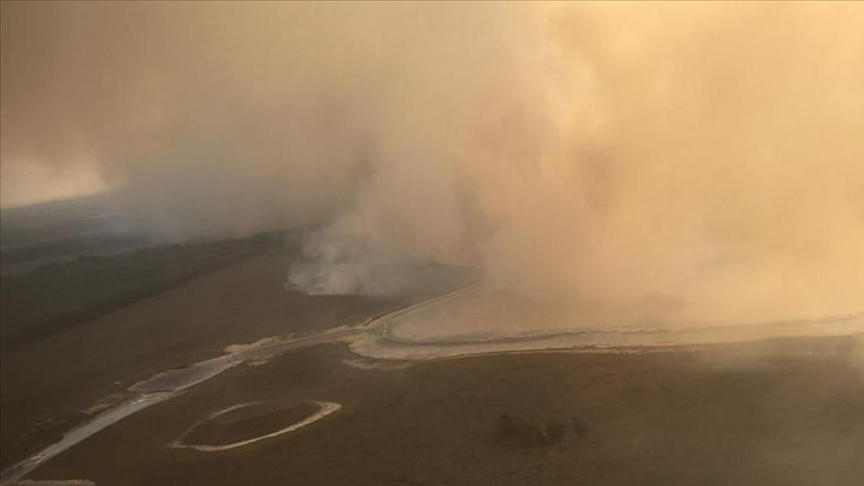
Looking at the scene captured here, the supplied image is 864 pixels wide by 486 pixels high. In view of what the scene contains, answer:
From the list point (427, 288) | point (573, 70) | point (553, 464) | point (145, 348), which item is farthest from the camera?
point (573, 70)

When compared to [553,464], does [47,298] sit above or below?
above

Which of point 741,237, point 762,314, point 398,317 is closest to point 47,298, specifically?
point 398,317

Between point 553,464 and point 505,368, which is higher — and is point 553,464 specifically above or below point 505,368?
below

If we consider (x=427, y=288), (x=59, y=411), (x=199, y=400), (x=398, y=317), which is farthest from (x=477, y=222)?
(x=59, y=411)

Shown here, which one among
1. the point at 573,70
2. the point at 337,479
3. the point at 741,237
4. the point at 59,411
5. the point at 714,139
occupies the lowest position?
the point at 337,479

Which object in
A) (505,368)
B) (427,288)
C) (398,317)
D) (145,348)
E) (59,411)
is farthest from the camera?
(427,288)

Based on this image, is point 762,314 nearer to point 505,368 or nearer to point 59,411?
point 505,368

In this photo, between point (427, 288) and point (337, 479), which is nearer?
point (337, 479)

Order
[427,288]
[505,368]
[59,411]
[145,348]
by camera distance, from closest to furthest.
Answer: [59,411]
[505,368]
[145,348]
[427,288]

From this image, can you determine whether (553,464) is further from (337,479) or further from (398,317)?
(398,317)
